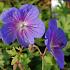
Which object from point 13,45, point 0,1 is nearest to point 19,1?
point 0,1

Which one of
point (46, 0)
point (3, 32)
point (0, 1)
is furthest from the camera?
point (46, 0)

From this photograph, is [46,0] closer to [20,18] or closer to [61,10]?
[61,10]

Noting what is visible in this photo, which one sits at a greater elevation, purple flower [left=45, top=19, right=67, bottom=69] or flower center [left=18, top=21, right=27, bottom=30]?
flower center [left=18, top=21, right=27, bottom=30]

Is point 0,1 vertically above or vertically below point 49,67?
above

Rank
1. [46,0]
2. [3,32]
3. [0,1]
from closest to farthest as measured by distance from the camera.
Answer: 1. [3,32]
2. [0,1]
3. [46,0]

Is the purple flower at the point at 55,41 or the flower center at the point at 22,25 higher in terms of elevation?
the flower center at the point at 22,25
